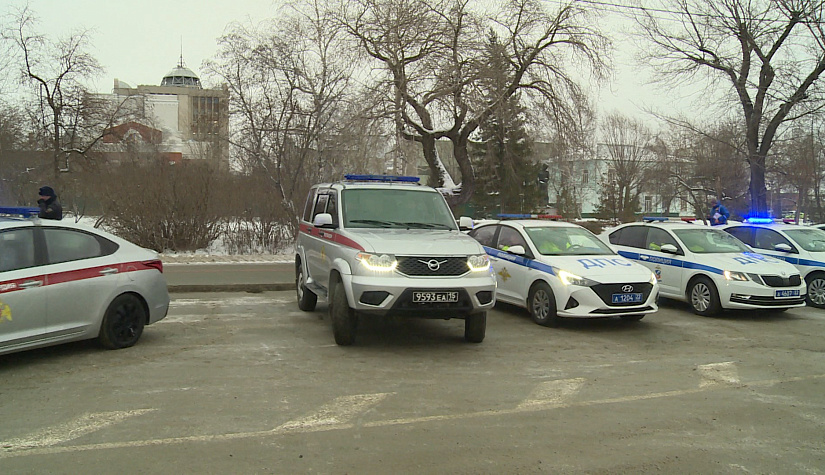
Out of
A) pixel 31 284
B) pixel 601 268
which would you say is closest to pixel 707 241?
pixel 601 268

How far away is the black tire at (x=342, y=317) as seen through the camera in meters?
7.84

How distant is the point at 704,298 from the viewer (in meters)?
11.3

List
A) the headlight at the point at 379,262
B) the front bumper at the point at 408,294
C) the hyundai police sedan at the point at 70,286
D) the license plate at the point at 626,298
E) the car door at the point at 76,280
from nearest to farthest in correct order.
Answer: the hyundai police sedan at the point at 70,286
the car door at the point at 76,280
the front bumper at the point at 408,294
the headlight at the point at 379,262
the license plate at the point at 626,298

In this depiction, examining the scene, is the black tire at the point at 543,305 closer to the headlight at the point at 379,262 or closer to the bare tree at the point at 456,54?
the headlight at the point at 379,262

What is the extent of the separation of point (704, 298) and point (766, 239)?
345cm

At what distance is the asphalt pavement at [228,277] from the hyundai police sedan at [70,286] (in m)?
5.15

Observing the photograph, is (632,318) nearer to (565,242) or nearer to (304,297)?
(565,242)

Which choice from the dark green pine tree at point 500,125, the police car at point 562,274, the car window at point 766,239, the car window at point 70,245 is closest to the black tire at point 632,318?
the police car at point 562,274

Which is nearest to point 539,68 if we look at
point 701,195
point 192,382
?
point 192,382

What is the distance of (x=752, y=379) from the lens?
713 cm

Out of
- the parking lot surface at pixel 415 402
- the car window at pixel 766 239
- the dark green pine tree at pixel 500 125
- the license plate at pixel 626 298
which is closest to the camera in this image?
the parking lot surface at pixel 415 402

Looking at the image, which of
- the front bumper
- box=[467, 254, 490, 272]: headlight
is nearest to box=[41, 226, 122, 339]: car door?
the front bumper

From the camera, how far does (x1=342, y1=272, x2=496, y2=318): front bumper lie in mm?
7391

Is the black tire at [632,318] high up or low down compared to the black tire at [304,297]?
down
